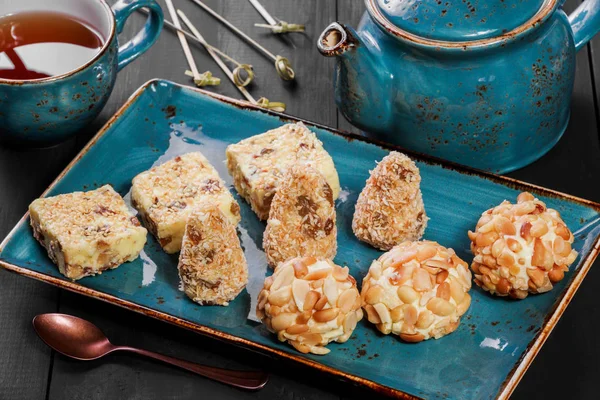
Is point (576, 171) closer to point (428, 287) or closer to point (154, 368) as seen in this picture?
point (428, 287)

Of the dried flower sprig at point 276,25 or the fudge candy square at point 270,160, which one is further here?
the dried flower sprig at point 276,25

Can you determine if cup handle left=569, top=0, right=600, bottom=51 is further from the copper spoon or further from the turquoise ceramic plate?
the copper spoon

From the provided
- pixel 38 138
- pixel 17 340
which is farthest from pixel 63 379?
pixel 38 138

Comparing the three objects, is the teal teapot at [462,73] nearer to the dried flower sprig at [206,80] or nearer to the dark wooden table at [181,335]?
the dark wooden table at [181,335]

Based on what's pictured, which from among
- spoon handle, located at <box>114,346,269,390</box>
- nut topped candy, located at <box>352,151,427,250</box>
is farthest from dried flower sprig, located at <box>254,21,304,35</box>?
spoon handle, located at <box>114,346,269,390</box>

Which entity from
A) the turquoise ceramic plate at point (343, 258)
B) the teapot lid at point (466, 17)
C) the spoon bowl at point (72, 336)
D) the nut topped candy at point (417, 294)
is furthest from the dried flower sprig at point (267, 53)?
the spoon bowl at point (72, 336)

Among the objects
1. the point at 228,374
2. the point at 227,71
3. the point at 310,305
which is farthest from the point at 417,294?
the point at 227,71
